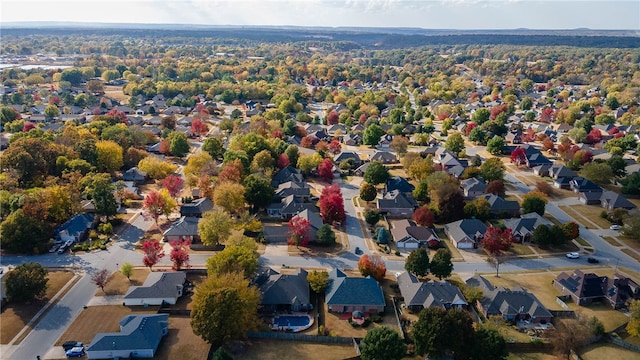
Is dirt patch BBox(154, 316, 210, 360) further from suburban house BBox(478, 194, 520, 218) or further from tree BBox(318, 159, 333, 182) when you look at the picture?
suburban house BBox(478, 194, 520, 218)

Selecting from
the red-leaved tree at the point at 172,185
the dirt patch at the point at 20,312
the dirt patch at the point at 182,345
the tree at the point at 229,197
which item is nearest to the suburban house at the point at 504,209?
the tree at the point at 229,197

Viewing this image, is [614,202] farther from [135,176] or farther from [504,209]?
[135,176]

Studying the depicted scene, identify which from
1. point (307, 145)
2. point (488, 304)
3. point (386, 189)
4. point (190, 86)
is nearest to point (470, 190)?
point (386, 189)

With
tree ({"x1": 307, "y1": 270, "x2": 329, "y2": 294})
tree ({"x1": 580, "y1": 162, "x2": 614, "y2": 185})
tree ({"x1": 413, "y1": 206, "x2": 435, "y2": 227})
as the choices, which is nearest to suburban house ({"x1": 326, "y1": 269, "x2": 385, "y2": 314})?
tree ({"x1": 307, "y1": 270, "x2": 329, "y2": 294})

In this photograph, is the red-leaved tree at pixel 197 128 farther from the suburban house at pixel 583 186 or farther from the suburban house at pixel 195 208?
the suburban house at pixel 583 186

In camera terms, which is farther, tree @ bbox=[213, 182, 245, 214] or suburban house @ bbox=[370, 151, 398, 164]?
suburban house @ bbox=[370, 151, 398, 164]

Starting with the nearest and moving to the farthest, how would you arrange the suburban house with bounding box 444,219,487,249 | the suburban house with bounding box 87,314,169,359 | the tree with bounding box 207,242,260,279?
the suburban house with bounding box 87,314,169,359 → the tree with bounding box 207,242,260,279 → the suburban house with bounding box 444,219,487,249
